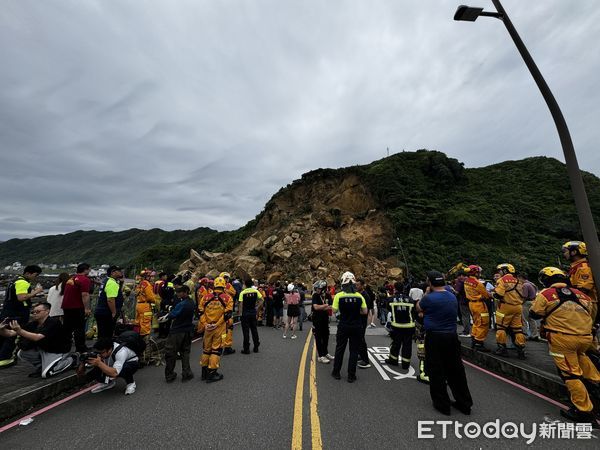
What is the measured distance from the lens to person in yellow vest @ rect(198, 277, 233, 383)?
18.3ft

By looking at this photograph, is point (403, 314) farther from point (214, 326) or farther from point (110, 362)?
point (110, 362)

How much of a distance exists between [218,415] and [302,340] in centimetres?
594

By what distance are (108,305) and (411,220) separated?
3829cm

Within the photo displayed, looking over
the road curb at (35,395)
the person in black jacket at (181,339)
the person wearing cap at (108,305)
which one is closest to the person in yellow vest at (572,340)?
the person in black jacket at (181,339)

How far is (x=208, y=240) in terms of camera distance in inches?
2611

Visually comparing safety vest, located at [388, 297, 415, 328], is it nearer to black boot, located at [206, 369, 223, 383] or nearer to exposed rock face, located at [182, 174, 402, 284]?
black boot, located at [206, 369, 223, 383]

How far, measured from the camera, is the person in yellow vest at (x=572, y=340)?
12.5ft

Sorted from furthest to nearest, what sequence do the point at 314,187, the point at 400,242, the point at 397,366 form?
the point at 314,187 → the point at 400,242 → the point at 397,366

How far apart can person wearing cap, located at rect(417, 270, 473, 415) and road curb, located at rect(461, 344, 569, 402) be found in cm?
164

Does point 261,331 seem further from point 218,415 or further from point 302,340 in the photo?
point 218,415

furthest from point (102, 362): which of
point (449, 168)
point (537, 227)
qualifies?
point (449, 168)

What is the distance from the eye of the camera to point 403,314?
21.4 ft

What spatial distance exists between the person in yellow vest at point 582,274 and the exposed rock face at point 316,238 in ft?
81.6

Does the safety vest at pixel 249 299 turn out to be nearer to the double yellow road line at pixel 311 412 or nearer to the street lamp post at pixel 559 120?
the double yellow road line at pixel 311 412
